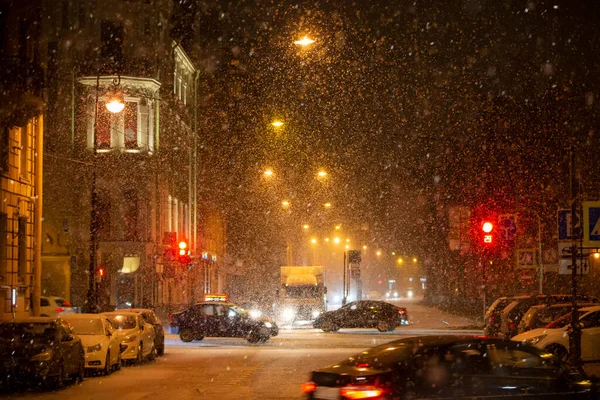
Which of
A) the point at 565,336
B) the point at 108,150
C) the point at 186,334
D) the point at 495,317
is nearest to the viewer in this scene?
the point at 565,336

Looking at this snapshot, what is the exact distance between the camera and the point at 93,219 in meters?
30.9

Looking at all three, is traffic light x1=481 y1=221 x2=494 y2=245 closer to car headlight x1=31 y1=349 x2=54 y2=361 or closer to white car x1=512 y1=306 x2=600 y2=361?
white car x1=512 y1=306 x2=600 y2=361

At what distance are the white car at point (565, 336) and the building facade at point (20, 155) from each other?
17212mm

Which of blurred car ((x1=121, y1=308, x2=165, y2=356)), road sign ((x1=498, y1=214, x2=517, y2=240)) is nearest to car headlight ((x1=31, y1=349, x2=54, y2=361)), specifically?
blurred car ((x1=121, y1=308, x2=165, y2=356))

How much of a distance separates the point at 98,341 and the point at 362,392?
508 inches

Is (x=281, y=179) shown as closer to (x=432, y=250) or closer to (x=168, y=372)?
(x=432, y=250)

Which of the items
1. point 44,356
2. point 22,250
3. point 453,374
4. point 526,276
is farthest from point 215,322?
point 453,374

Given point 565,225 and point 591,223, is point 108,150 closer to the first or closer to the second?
point 565,225

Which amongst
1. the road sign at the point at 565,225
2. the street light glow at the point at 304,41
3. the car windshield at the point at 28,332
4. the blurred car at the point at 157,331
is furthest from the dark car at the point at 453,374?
the blurred car at the point at 157,331

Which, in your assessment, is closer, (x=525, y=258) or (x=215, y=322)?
(x=525, y=258)

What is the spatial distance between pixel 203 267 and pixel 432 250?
25.5 meters

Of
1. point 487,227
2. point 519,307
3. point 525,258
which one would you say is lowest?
point 519,307

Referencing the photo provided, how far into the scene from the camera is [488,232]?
2625cm

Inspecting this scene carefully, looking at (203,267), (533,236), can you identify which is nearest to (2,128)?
(533,236)
